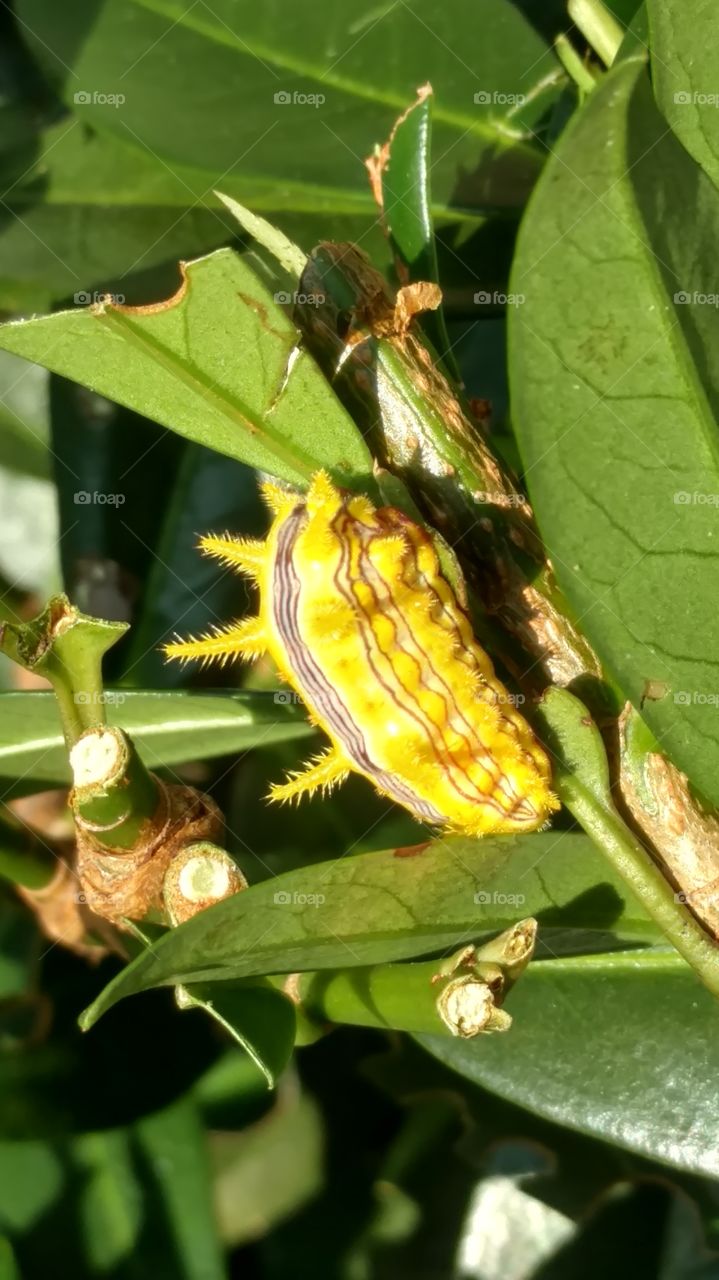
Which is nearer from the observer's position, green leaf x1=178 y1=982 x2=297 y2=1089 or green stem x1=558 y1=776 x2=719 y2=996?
green leaf x1=178 y1=982 x2=297 y2=1089

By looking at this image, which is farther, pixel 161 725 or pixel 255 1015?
pixel 161 725

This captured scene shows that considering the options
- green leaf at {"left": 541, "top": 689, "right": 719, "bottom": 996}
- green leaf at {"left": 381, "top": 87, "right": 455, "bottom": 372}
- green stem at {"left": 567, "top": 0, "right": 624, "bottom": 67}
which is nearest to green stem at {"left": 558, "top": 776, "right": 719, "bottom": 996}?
green leaf at {"left": 541, "top": 689, "right": 719, "bottom": 996}

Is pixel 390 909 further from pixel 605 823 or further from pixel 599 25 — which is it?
pixel 599 25

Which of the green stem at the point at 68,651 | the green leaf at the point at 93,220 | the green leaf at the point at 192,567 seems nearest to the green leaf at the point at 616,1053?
the green stem at the point at 68,651

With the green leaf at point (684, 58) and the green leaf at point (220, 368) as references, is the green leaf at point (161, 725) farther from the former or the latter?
the green leaf at point (684, 58)

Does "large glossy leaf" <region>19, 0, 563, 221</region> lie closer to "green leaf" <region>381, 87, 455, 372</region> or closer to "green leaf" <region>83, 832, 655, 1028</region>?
"green leaf" <region>381, 87, 455, 372</region>

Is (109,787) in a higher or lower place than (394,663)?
lower

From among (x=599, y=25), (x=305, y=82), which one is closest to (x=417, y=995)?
(x=599, y=25)
